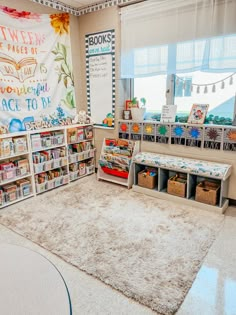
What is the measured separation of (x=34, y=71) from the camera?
325 cm

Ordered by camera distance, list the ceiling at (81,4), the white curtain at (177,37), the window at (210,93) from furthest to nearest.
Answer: the ceiling at (81,4), the window at (210,93), the white curtain at (177,37)

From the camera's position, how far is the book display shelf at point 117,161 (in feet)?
11.2

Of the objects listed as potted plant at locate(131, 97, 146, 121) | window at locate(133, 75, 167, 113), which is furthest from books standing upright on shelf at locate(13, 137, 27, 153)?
window at locate(133, 75, 167, 113)

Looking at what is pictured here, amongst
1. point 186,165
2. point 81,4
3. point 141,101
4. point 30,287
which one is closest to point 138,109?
point 141,101

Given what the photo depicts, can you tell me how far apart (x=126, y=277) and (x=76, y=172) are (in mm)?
2198

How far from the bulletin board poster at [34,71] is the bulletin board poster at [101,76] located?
30 cm

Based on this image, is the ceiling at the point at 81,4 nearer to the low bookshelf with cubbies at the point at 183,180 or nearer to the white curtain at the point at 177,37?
the white curtain at the point at 177,37

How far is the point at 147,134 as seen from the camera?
3.40m

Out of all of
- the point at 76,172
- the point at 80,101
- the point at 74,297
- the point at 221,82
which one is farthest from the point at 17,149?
the point at 221,82

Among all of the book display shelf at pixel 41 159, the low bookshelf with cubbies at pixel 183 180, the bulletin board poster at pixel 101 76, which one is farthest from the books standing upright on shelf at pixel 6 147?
the low bookshelf with cubbies at pixel 183 180

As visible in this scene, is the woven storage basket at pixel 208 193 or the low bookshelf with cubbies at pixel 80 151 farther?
the low bookshelf with cubbies at pixel 80 151

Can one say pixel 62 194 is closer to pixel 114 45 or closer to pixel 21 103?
pixel 21 103

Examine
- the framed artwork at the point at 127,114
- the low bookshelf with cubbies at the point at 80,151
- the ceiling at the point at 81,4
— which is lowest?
the low bookshelf with cubbies at the point at 80,151

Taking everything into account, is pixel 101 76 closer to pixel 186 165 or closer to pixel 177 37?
pixel 177 37
